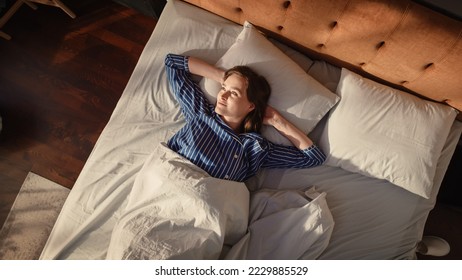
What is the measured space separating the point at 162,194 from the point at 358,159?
0.82 meters

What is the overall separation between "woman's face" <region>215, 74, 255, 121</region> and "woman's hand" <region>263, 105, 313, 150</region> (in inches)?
4.6

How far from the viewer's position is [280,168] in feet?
4.44

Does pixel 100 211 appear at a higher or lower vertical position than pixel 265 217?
lower

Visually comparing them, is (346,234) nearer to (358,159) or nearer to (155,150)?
(358,159)

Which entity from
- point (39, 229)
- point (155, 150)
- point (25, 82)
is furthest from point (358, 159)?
point (25, 82)

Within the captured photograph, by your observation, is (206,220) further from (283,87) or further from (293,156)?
(283,87)

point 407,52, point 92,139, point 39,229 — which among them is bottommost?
point 39,229

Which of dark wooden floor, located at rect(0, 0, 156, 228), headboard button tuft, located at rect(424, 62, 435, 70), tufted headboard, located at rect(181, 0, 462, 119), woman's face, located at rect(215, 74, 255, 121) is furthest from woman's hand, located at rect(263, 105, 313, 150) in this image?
dark wooden floor, located at rect(0, 0, 156, 228)

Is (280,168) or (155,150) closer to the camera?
(155,150)

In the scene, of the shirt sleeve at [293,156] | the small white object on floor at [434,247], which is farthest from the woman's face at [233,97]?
the small white object on floor at [434,247]

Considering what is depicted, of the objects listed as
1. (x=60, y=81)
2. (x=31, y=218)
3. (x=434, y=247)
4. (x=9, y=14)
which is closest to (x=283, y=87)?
(x=434, y=247)

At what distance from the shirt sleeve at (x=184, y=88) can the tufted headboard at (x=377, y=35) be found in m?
0.35

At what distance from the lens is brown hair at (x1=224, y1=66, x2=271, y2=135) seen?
1238mm

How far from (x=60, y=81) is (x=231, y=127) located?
1.15 metres
